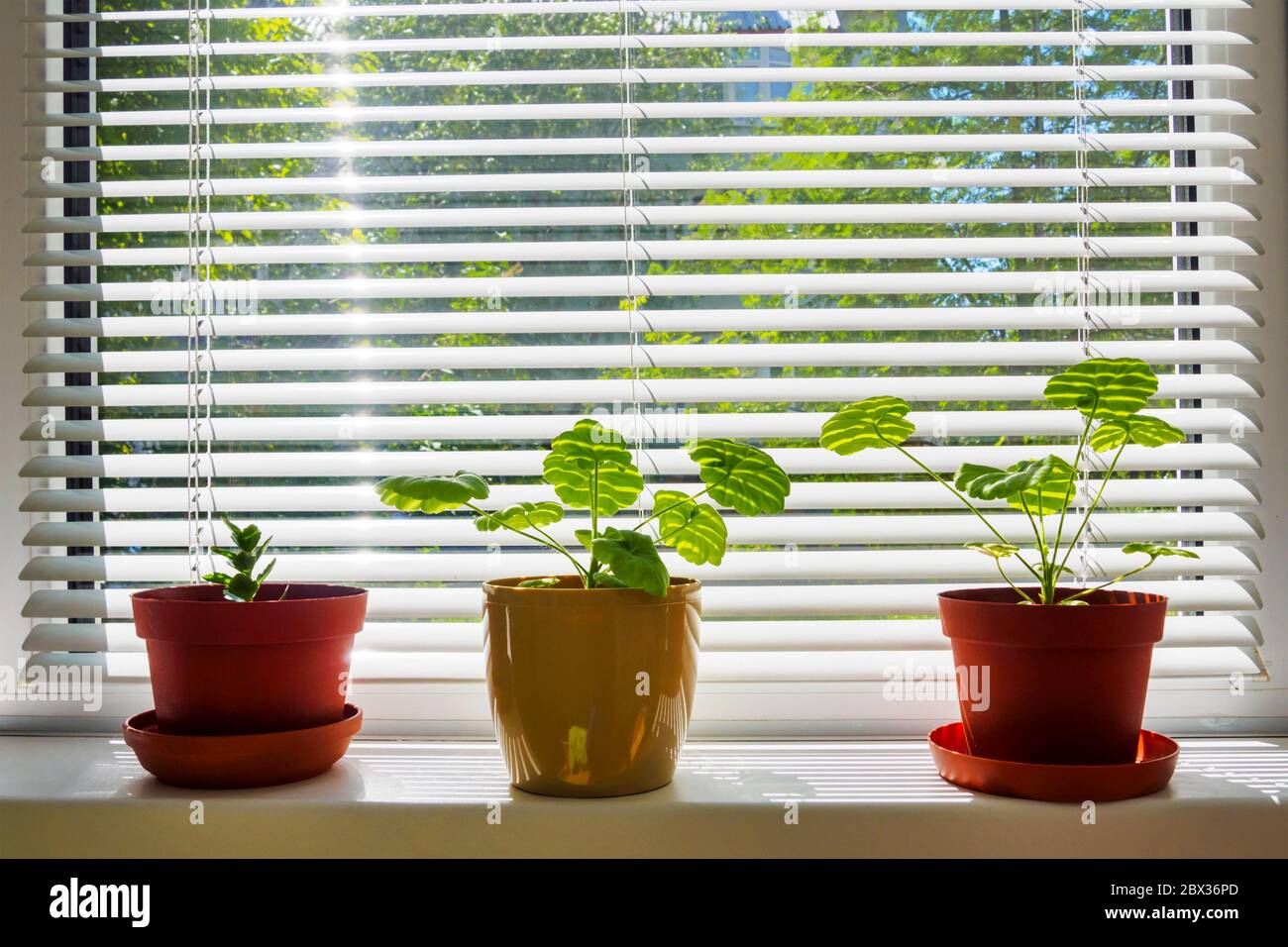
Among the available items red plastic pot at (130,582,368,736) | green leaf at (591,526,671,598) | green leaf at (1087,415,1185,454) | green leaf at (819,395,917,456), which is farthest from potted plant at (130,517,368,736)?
green leaf at (1087,415,1185,454)

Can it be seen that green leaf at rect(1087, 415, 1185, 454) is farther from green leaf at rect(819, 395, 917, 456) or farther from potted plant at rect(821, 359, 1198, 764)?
green leaf at rect(819, 395, 917, 456)

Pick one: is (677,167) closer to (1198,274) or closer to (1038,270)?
(1038,270)

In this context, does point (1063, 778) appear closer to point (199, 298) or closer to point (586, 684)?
point (586, 684)

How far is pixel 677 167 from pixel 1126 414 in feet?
1.88

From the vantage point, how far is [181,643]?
89 centimetres

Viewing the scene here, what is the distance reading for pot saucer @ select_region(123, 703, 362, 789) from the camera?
875 mm

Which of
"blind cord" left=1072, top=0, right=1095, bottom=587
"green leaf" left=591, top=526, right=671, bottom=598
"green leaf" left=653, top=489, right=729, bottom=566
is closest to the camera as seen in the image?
"green leaf" left=591, top=526, right=671, bottom=598

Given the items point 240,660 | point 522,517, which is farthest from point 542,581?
point 240,660

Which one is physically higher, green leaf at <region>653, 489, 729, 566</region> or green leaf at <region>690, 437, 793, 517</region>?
green leaf at <region>690, 437, 793, 517</region>

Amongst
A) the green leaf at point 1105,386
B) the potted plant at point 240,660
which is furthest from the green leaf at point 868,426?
the potted plant at point 240,660

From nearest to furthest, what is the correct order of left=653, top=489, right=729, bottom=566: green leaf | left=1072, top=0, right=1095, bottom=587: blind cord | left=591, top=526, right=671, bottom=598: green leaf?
left=591, top=526, right=671, bottom=598: green leaf
left=653, top=489, right=729, bottom=566: green leaf
left=1072, top=0, right=1095, bottom=587: blind cord

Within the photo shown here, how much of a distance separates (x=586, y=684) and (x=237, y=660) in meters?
0.33

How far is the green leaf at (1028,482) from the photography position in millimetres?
800

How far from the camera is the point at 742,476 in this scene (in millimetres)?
887
